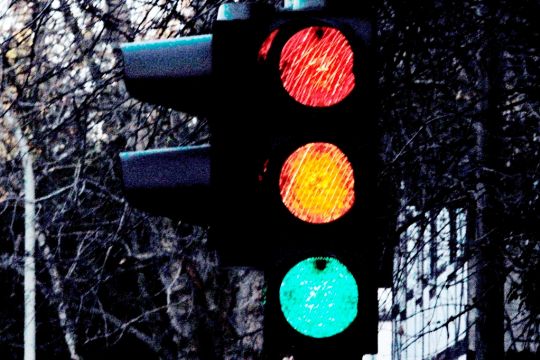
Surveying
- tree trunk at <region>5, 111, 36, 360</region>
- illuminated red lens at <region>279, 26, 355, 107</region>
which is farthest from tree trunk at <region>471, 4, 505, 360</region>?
tree trunk at <region>5, 111, 36, 360</region>

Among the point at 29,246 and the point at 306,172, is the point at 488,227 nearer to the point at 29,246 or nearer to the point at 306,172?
the point at 306,172

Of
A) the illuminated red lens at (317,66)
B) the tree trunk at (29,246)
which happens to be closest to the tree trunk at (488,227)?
the illuminated red lens at (317,66)

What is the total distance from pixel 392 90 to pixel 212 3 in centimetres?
156

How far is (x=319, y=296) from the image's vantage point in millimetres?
3232

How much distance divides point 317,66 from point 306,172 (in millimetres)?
293

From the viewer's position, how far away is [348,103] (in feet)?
10.6

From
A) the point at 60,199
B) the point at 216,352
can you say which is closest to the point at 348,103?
the point at 60,199

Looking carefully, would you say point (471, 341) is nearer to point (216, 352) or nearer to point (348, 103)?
point (216, 352)

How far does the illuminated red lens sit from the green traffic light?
1.46 ft

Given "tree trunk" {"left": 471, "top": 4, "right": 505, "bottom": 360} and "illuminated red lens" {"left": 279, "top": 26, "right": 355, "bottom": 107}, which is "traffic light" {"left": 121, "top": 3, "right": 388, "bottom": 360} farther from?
"tree trunk" {"left": 471, "top": 4, "right": 505, "bottom": 360}

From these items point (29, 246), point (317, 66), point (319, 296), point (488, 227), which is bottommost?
point (319, 296)

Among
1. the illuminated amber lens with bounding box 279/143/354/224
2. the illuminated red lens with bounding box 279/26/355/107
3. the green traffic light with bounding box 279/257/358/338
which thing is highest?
the illuminated red lens with bounding box 279/26/355/107

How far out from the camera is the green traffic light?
125 inches

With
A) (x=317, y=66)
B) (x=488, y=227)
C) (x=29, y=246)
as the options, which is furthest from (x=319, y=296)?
(x=29, y=246)
